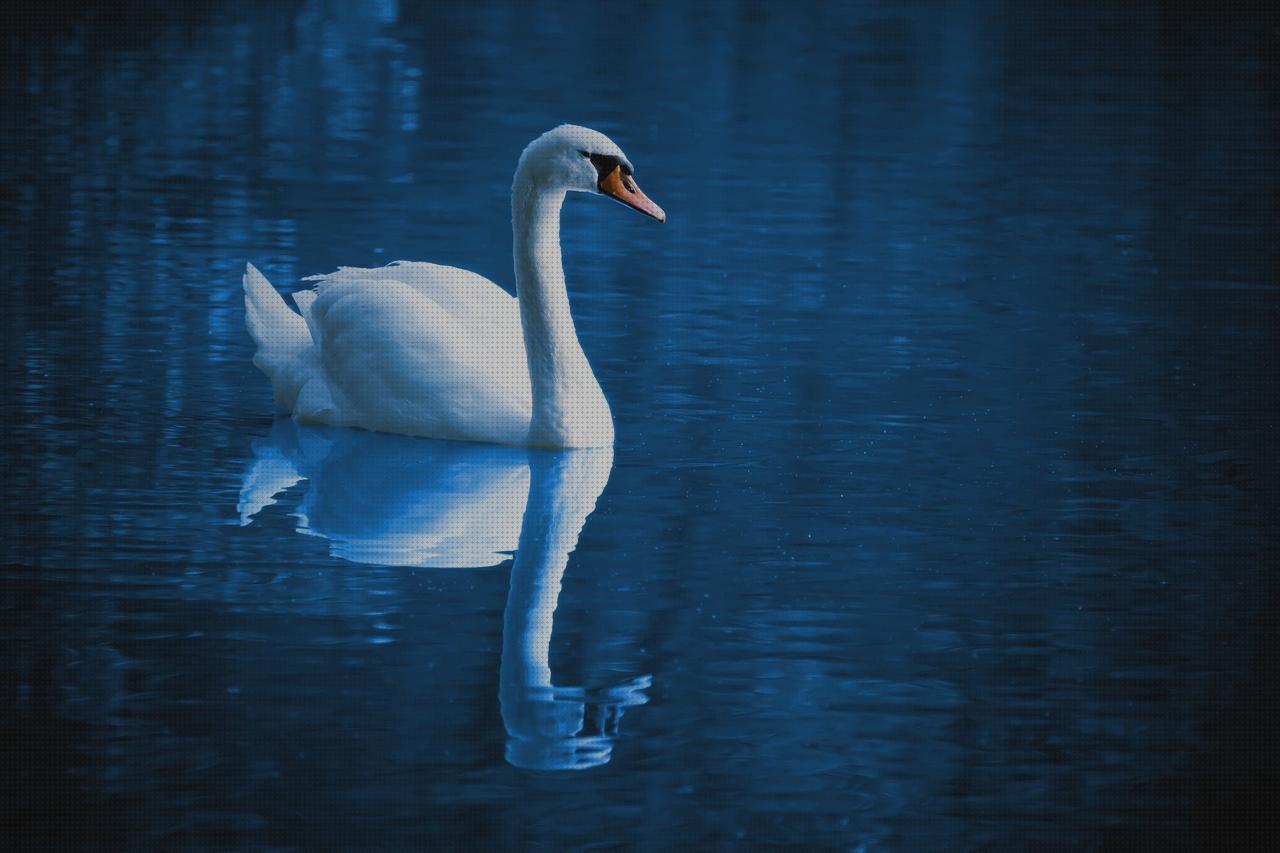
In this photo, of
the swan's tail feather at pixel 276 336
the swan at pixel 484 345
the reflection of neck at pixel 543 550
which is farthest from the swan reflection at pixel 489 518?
the swan's tail feather at pixel 276 336

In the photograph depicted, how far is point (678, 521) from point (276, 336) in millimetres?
2739

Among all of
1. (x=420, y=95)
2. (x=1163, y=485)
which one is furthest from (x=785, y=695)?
(x=420, y=95)

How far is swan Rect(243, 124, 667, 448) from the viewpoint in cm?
898

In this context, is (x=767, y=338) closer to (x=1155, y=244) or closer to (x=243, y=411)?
(x=243, y=411)

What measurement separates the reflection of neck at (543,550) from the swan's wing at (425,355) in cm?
33

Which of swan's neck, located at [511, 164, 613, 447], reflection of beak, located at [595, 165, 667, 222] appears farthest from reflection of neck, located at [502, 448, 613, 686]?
reflection of beak, located at [595, 165, 667, 222]

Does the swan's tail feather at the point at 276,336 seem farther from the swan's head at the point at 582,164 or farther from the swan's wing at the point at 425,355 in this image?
the swan's head at the point at 582,164

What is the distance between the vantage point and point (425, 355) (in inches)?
358

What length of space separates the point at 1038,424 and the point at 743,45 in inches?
641

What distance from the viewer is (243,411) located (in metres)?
9.70

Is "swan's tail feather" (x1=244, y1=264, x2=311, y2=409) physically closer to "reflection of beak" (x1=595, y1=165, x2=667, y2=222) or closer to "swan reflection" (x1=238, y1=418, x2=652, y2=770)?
"swan reflection" (x1=238, y1=418, x2=652, y2=770)

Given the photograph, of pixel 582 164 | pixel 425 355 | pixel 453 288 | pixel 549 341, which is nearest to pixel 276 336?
pixel 453 288

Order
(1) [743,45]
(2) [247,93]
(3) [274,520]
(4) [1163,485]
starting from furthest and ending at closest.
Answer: (1) [743,45] → (2) [247,93] → (4) [1163,485] → (3) [274,520]

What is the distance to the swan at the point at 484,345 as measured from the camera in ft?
29.5
